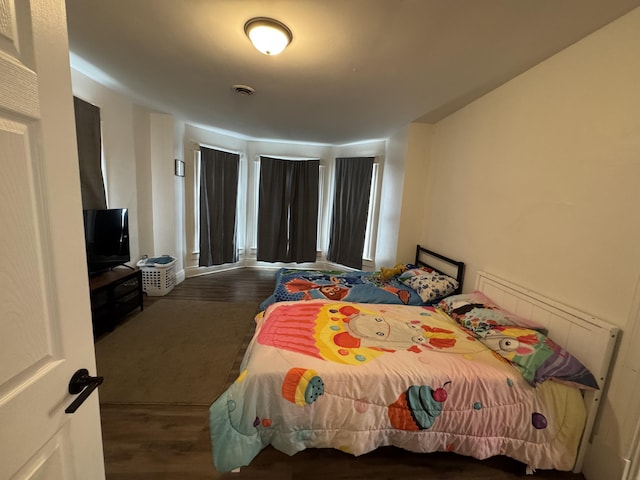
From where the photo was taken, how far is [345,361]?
4.66ft

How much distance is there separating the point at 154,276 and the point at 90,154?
5.31 ft

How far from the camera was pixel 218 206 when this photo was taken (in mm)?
Result: 4414

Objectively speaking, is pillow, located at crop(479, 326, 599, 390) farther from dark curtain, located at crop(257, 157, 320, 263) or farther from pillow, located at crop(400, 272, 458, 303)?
dark curtain, located at crop(257, 157, 320, 263)

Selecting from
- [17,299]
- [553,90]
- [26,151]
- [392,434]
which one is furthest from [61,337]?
[553,90]

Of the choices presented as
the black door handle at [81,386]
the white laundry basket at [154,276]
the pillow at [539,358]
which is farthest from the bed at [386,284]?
the black door handle at [81,386]

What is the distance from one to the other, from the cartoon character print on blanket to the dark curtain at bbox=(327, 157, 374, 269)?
235cm

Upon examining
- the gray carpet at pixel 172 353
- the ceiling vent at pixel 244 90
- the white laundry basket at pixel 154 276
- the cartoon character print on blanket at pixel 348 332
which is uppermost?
the ceiling vent at pixel 244 90

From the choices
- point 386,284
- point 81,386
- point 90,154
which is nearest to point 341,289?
point 386,284

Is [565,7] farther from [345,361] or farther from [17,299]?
[17,299]

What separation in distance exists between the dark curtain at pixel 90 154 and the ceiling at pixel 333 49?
0.38 meters

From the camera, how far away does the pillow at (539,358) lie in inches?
52.5

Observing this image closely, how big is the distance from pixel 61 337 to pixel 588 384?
225 centimetres

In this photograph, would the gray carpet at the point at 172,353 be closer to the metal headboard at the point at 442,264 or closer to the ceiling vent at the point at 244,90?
the metal headboard at the point at 442,264

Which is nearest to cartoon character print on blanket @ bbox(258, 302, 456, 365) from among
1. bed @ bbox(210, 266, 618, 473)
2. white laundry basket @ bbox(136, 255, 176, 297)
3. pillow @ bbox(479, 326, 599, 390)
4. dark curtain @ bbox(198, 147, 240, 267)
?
bed @ bbox(210, 266, 618, 473)
